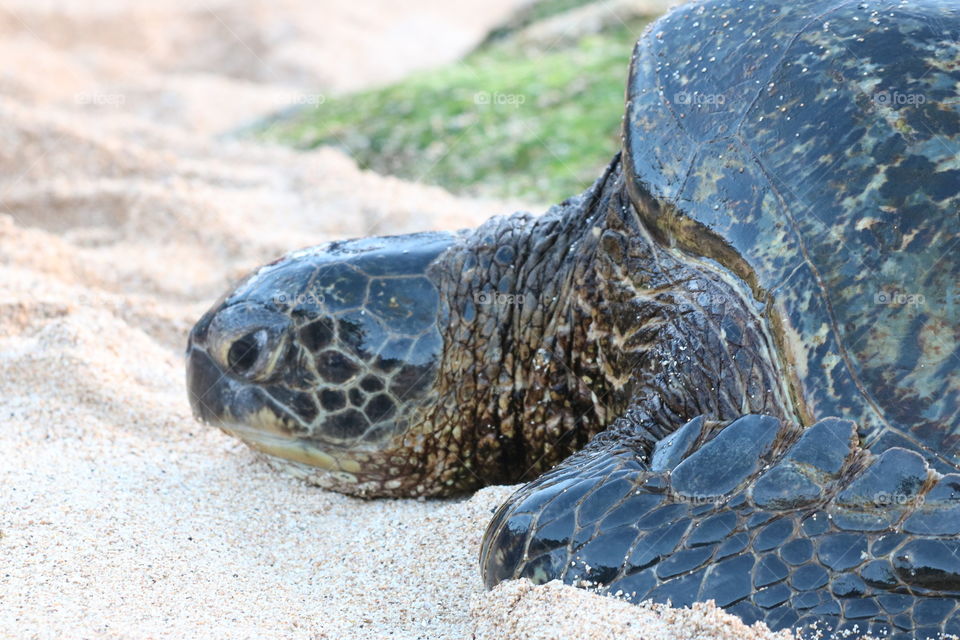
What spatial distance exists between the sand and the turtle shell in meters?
0.63

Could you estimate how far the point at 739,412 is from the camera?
2346 millimetres

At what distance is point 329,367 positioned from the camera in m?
2.88

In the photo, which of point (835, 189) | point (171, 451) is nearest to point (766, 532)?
point (835, 189)

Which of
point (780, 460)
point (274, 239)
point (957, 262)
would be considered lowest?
point (274, 239)

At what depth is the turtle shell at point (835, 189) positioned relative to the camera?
2.13 m

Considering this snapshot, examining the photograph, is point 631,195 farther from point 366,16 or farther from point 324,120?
point 366,16

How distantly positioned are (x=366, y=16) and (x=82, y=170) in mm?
9156

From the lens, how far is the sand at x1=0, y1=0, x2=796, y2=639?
2.08 metres

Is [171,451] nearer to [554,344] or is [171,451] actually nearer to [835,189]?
[554,344]

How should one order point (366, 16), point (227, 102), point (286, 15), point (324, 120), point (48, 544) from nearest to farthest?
point (48, 544), point (324, 120), point (227, 102), point (286, 15), point (366, 16)

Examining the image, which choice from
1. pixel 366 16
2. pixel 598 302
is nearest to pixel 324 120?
pixel 598 302

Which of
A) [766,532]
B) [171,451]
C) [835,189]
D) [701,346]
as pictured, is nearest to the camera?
[766,532]

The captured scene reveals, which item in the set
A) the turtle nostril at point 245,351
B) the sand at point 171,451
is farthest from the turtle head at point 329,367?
the sand at point 171,451

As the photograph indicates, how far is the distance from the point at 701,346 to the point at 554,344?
1.78ft
